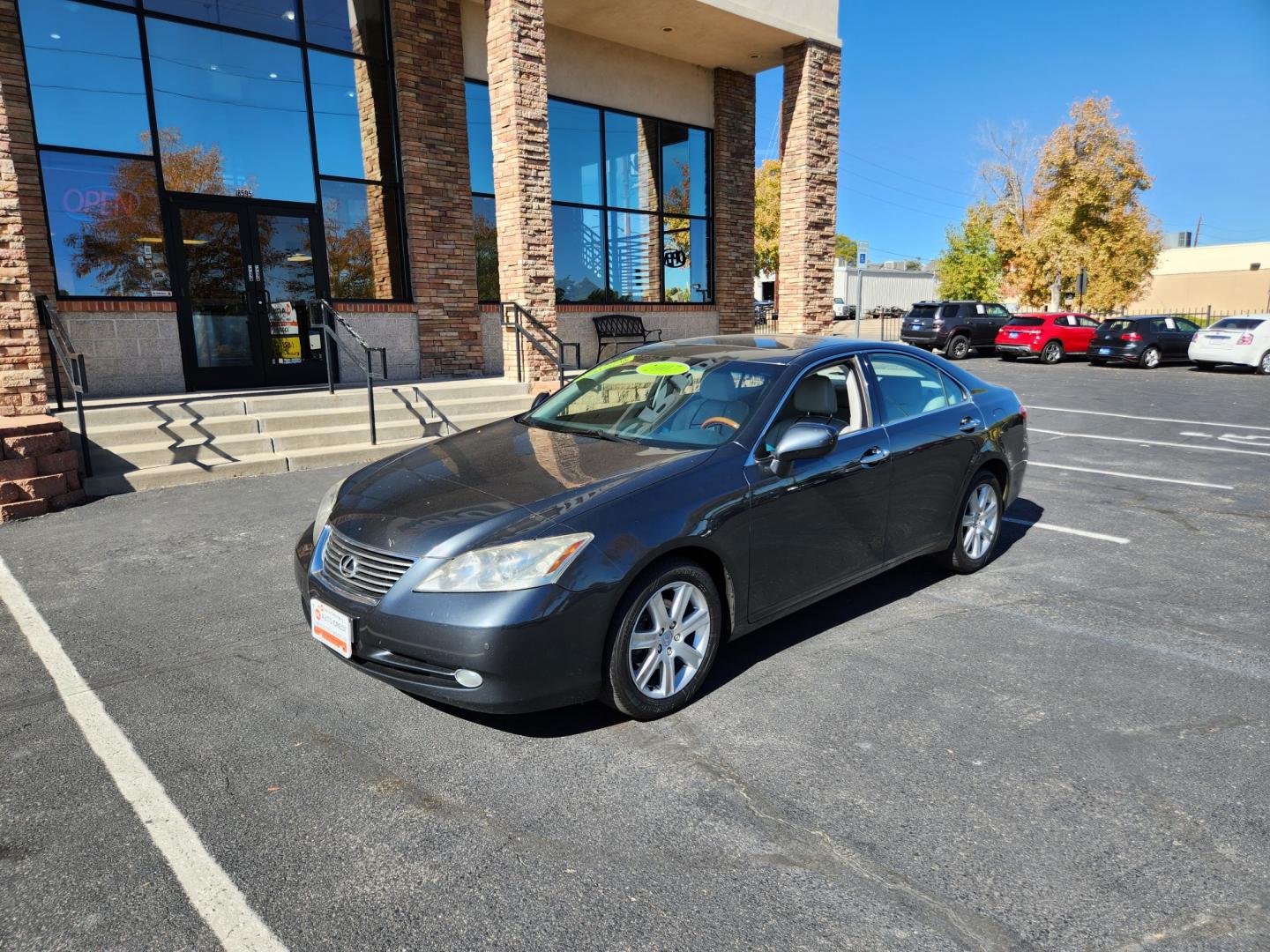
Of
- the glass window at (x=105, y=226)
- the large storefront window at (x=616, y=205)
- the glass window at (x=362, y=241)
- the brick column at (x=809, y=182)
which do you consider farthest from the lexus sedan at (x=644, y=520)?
the brick column at (x=809, y=182)

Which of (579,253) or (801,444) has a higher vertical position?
(579,253)

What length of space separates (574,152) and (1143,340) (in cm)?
1783

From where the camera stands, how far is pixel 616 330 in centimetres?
1506

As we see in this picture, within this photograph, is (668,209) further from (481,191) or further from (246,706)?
(246,706)

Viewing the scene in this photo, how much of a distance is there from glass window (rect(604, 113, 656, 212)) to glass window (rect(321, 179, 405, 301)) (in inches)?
180

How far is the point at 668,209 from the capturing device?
52.6ft

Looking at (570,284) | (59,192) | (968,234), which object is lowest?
(570,284)

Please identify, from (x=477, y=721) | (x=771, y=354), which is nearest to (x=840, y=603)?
(x=771, y=354)

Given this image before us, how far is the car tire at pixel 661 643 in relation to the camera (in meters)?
3.20

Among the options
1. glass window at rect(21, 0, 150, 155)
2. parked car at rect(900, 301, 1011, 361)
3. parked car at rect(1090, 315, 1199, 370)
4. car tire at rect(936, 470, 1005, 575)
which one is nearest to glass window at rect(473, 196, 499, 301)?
glass window at rect(21, 0, 150, 155)

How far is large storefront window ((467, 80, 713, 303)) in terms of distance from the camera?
13.3 m

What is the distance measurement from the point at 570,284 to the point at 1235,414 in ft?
37.8

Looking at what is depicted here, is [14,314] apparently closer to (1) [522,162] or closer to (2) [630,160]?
(1) [522,162]

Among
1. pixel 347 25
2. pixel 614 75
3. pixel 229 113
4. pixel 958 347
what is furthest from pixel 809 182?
pixel 958 347
